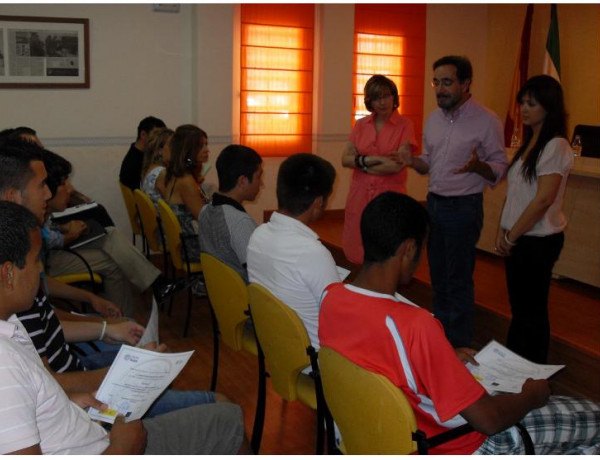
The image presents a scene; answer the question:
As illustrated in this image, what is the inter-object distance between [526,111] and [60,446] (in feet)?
8.16

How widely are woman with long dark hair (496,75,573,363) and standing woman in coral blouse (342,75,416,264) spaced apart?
39.8 inches

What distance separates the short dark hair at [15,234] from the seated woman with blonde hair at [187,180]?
2860 millimetres

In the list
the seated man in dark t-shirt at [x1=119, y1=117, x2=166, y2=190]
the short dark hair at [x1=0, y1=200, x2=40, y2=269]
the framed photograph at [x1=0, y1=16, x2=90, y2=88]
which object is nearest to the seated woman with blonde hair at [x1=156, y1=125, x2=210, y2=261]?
the seated man in dark t-shirt at [x1=119, y1=117, x2=166, y2=190]

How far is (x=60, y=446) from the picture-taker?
158 centimetres

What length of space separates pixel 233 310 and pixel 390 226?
1.13 meters

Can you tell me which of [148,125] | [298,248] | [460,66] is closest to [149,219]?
[148,125]

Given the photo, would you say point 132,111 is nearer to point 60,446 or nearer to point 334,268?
point 334,268

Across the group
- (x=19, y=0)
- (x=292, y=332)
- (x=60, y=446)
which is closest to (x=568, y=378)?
(x=292, y=332)

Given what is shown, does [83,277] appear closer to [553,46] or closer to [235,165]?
[235,165]

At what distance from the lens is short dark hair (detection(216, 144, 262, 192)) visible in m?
3.32

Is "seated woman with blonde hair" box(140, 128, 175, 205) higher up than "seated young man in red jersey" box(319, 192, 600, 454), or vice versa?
"seated woman with blonde hair" box(140, 128, 175, 205)

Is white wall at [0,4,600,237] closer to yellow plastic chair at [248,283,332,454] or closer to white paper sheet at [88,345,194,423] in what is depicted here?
yellow plastic chair at [248,283,332,454]

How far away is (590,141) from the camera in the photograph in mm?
5672

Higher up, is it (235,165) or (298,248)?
(235,165)
